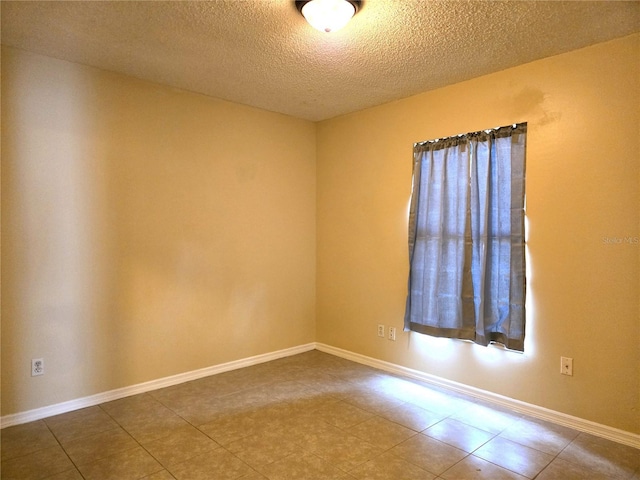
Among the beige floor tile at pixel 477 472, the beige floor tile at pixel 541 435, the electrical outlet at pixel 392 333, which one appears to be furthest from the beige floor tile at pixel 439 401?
the beige floor tile at pixel 477 472

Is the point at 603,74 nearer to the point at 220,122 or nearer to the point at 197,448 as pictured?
the point at 220,122

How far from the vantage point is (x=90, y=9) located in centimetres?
223

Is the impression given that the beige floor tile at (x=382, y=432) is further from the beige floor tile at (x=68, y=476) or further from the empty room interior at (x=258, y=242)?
the beige floor tile at (x=68, y=476)

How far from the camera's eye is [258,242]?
4043 millimetres

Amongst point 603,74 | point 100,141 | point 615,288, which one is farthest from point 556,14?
point 100,141

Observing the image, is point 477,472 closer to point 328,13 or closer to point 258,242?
point 328,13

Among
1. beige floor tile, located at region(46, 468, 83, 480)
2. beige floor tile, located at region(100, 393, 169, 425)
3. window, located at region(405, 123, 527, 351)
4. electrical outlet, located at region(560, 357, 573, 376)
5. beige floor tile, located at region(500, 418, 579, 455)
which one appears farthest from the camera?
window, located at region(405, 123, 527, 351)

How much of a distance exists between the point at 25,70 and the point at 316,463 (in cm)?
312

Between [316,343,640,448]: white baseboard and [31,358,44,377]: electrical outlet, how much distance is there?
2603mm

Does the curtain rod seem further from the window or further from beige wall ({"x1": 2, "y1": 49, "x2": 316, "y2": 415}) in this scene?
beige wall ({"x1": 2, "y1": 49, "x2": 316, "y2": 415})

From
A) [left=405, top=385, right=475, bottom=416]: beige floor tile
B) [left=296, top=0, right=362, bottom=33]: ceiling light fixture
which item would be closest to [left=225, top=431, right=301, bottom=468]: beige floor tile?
[left=405, top=385, right=475, bottom=416]: beige floor tile

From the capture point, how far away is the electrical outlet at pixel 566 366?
8.86 ft

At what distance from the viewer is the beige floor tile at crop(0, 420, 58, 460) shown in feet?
7.71

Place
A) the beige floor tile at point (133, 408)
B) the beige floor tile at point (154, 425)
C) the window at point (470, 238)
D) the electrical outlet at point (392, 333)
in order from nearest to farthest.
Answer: the beige floor tile at point (154, 425), the beige floor tile at point (133, 408), the window at point (470, 238), the electrical outlet at point (392, 333)
